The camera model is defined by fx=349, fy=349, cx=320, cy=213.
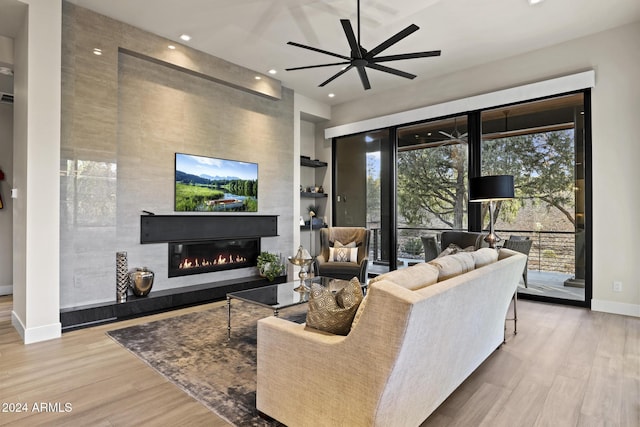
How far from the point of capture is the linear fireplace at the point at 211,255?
472 centimetres

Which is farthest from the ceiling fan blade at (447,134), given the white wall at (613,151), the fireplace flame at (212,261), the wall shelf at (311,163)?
the fireplace flame at (212,261)

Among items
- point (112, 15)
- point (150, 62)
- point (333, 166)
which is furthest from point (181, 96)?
point (333, 166)

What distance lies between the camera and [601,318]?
389 centimetres

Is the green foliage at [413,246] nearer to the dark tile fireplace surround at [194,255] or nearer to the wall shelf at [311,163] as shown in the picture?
the dark tile fireplace surround at [194,255]

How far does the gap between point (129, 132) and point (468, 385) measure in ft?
14.4

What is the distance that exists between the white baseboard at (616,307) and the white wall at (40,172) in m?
5.90

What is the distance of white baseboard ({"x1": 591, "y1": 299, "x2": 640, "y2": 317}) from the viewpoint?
13.0 feet

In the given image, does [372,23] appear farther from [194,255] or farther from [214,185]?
[194,255]

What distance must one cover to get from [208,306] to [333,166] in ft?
12.6

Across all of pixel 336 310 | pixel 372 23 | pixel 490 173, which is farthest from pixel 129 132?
pixel 490 173

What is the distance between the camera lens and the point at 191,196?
4.83 m

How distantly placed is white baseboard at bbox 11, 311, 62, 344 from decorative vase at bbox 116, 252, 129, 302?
0.66 metres

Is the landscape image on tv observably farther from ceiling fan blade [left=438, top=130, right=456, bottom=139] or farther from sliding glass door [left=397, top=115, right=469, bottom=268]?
ceiling fan blade [left=438, top=130, right=456, bottom=139]

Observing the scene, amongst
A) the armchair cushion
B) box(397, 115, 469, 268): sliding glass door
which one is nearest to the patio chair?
box(397, 115, 469, 268): sliding glass door
